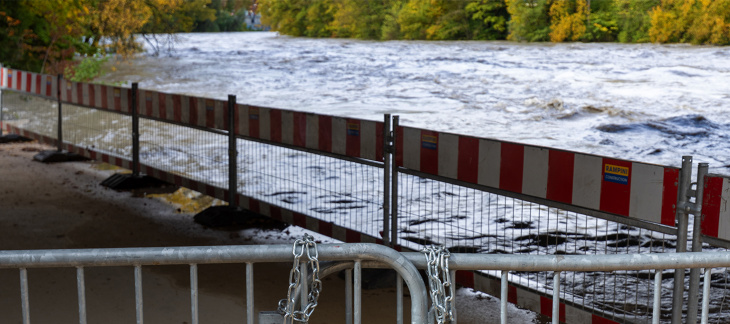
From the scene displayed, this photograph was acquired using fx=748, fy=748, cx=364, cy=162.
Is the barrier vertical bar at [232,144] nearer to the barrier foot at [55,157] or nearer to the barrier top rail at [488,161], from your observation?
the barrier top rail at [488,161]

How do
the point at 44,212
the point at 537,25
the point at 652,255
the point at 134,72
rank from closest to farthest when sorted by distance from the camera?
the point at 652,255, the point at 44,212, the point at 537,25, the point at 134,72

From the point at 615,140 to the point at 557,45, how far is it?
214 inches

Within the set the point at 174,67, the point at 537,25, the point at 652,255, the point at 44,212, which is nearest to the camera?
the point at 652,255

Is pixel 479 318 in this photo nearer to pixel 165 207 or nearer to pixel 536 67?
pixel 165 207

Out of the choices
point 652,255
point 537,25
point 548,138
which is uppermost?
point 537,25

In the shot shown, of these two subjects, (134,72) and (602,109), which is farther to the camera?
(134,72)

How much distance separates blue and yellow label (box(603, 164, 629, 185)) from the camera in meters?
4.71

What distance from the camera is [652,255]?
2.82m

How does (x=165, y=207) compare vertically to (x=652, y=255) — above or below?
below

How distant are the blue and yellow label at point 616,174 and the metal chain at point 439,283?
2418 mm

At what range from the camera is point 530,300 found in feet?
Result: 17.3

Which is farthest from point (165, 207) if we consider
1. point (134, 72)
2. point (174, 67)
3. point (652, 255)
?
point (174, 67)

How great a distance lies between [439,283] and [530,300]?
287 cm

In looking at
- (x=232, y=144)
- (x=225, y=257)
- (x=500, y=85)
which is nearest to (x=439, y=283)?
(x=225, y=257)
